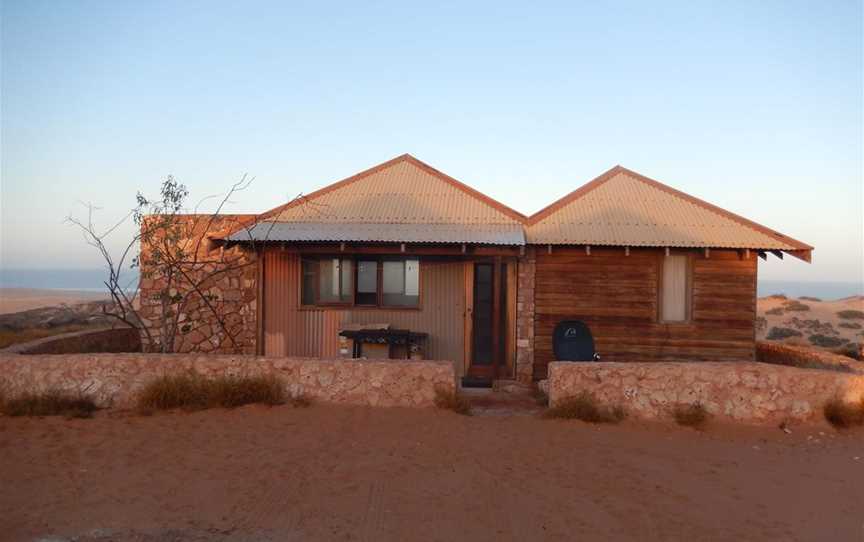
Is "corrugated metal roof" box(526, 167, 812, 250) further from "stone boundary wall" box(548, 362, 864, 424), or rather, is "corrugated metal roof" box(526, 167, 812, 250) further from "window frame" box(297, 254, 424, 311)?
"stone boundary wall" box(548, 362, 864, 424)

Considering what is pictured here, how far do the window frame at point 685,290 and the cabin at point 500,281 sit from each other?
3 centimetres

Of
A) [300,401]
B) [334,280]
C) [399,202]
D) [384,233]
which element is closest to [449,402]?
[300,401]

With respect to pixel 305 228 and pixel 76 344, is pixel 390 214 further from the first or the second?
A: pixel 76 344

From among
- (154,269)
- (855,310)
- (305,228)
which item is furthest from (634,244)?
(855,310)

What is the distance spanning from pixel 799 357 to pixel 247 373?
9.63 meters

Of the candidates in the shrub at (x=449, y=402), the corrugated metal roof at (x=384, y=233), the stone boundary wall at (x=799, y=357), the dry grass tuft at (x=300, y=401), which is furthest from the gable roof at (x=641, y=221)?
the dry grass tuft at (x=300, y=401)

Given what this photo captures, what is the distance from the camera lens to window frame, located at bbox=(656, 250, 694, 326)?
11.8 m

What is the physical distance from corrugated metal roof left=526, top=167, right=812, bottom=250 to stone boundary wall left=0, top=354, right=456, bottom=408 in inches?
167

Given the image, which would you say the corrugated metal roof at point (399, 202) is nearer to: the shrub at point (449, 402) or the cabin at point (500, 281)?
the cabin at point (500, 281)

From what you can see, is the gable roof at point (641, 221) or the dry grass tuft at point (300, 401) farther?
the gable roof at point (641, 221)

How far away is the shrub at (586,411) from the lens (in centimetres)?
800

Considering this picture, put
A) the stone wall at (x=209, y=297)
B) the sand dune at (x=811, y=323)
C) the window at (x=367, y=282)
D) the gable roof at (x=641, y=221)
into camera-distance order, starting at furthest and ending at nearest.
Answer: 1. the sand dune at (x=811, y=323)
2. the stone wall at (x=209, y=297)
3. the window at (x=367, y=282)
4. the gable roof at (x=641, y=221)

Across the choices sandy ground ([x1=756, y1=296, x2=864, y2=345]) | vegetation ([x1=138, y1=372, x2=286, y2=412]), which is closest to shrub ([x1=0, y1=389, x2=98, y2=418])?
vegetation ([x1=138, y1=372, x2=286, y2=412])

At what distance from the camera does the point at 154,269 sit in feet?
39.7
